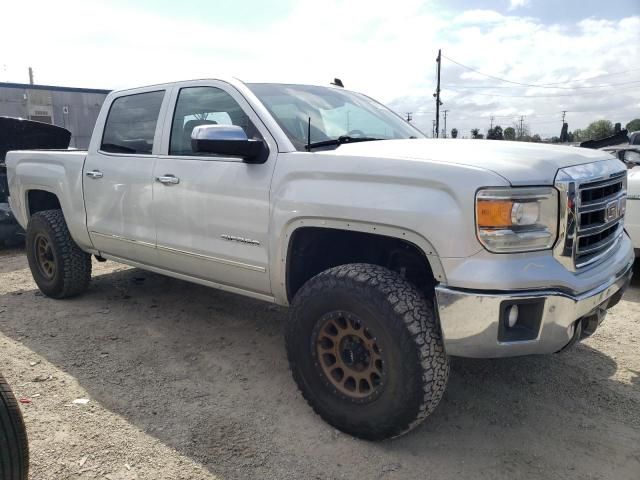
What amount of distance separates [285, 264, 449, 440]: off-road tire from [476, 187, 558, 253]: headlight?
1.61ft

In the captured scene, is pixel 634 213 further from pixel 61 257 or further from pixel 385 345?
pixel 61 257

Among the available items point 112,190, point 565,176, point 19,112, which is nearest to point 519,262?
point 565,176

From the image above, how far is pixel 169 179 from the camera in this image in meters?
3.63

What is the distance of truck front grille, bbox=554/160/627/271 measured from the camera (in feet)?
7.72

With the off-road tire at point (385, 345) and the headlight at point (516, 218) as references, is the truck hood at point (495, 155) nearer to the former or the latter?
the headlight at point (516, 218)

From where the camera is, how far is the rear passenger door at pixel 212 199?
124 inches

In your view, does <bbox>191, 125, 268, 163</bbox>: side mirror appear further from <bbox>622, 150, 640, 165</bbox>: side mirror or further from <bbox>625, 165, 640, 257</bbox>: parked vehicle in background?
<bbox>622, 150, 640, 165</bbox>: side mirror

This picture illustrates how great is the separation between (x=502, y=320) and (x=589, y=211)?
72cm

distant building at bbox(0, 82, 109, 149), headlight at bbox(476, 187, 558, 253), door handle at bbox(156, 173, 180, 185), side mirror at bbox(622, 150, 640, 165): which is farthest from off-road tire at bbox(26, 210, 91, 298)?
distant building at bbox(0, 82, 109, 149)

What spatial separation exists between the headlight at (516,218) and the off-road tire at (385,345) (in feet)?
1.61

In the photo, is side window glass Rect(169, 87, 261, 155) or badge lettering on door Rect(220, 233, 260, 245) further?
side window glass Rect(169, 87, 261, 155)

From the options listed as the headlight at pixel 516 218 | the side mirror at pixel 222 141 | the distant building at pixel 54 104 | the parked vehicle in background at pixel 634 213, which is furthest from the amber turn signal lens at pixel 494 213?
the distant building at pixel 54 104

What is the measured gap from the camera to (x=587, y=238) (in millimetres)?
2553

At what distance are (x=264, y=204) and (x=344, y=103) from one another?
111 cm
